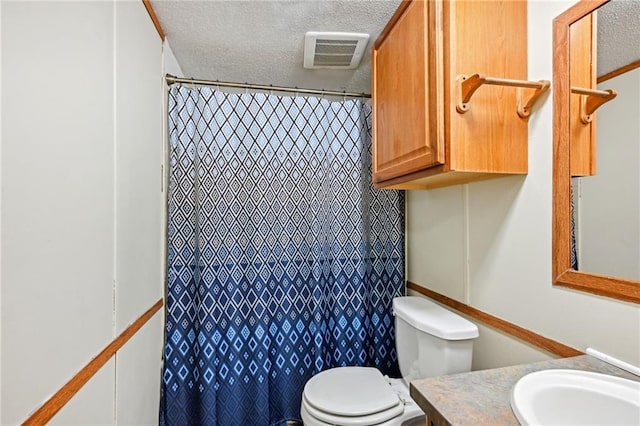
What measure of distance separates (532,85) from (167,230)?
5.67 feet

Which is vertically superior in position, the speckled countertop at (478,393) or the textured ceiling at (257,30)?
the textured ceiling at (257,30)

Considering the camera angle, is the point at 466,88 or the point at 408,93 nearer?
the point at 466,88

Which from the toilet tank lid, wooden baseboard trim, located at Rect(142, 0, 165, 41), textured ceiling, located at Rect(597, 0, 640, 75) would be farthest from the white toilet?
wooden baseboard trim, located at Rect(142, 0, 165, 41)

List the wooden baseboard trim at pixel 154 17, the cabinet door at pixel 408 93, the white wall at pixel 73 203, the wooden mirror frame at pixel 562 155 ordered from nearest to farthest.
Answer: the white wall at pixel 73 203 → the wooden mirror frame at pixel 562 155 → the cabinet door at pixel 408 93 → the wooden baseboard trim at pixel 154 17

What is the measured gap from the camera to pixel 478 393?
733 millimetres

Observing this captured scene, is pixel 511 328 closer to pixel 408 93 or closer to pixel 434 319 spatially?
pixel 434 319

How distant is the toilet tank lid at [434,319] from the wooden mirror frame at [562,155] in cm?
40

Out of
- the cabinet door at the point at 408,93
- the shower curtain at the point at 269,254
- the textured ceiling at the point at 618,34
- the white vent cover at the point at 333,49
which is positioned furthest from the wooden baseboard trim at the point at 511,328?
the white vent cover at the point at 333,49

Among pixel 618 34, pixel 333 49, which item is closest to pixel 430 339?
pixel 618 34

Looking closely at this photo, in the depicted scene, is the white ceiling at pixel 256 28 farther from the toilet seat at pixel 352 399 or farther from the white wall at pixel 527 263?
the toilet seat at pixel 352 399

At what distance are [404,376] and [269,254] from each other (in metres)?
0.95

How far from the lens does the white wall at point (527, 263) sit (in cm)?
92

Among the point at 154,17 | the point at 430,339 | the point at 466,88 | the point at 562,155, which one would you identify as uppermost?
the point at 154,17

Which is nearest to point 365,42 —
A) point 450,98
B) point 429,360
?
point 450,98
